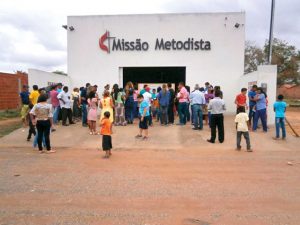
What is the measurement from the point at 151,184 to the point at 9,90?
22136 millimetres

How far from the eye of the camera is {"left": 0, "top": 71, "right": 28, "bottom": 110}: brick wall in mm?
25797

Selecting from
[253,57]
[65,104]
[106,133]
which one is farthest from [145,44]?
[253,57]

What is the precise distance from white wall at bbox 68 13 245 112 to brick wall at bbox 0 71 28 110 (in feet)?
27.2

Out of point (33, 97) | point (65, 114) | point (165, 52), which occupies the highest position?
point (165, 52)

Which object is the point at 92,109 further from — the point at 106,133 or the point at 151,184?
the point at 151,184

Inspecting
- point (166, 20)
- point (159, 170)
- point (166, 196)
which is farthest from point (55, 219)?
point (166, 20)

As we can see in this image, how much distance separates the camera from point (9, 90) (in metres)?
26.6

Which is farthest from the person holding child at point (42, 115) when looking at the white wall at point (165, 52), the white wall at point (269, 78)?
the white wall at point (165, 52)

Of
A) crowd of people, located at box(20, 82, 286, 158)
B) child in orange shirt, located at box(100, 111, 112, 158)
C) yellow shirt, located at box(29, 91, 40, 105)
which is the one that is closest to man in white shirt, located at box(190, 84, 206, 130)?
crowd of people, located at box(20, 82, 286, 158)

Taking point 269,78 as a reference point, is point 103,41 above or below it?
above

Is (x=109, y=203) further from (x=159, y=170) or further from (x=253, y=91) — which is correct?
(x=253, y=91)

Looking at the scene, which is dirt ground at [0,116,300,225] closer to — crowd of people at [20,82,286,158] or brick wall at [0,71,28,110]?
crowd of people at [20,82,286,158]

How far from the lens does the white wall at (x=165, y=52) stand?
1947 cm

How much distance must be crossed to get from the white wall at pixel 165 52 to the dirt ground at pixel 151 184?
7.67 metres
